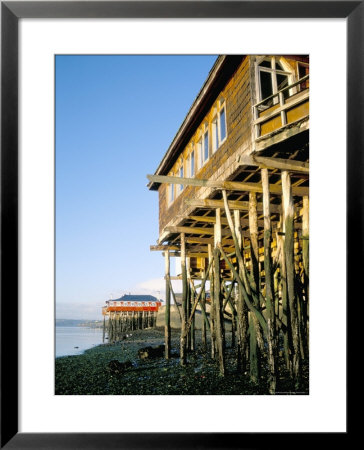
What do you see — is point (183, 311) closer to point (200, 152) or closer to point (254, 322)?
point (200, 152)

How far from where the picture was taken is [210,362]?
39.1 feet

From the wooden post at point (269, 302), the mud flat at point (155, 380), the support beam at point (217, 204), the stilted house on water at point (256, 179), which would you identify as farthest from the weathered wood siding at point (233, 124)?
the mud flat at point (155, 380)

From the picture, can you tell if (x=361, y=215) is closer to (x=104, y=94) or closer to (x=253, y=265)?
(x=253, y=265)

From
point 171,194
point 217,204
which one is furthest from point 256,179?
point 171,194

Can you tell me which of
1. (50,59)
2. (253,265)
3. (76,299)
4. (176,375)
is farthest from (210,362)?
(50,59)

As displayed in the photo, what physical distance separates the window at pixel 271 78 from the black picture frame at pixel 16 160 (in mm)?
1592

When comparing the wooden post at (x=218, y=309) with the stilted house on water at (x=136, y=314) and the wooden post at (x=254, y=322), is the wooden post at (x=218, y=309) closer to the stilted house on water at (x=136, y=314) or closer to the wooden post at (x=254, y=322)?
the wooden post at (x=254, y=322)

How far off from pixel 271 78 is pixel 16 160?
438cm

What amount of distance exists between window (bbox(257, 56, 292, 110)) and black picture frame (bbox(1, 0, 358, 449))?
5.22 ft

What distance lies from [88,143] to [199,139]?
5197mm

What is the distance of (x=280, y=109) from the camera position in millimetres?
7316

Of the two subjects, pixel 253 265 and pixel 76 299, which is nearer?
pixel 76 299

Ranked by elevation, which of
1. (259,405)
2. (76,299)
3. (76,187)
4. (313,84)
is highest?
(313,84)

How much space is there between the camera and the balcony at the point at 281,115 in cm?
681
